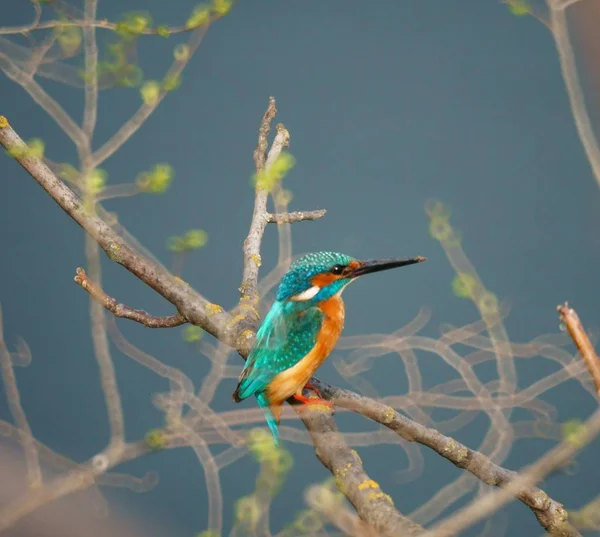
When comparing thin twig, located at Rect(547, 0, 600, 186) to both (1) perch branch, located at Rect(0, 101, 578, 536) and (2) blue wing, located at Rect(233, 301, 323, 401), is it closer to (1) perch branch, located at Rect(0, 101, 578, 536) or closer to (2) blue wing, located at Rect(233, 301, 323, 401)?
(1) perch branch, located at Rect(0, 101, 578, 536)

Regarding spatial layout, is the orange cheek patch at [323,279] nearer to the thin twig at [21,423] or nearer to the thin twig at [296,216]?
the thin twig at [296,216]

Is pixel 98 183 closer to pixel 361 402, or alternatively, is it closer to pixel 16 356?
pixel 16 356

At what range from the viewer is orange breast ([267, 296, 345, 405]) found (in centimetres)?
155

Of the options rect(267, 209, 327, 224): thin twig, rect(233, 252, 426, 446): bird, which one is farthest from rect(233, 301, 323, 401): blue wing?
rect(267, 209, 327, 224): thin twig

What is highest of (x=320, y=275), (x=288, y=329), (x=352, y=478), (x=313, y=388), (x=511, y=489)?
(x=320, y=275)

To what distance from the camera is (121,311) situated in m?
1.56

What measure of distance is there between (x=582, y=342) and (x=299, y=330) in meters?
0.79

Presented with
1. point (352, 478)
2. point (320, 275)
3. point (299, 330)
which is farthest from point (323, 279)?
point (352, 478)

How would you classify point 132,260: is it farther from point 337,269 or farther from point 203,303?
point 337,269

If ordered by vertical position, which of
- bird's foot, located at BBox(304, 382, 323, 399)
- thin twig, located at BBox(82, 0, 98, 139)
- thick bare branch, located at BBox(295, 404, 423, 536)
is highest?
thin twig, located at BBox(82, 0, 98, 139)

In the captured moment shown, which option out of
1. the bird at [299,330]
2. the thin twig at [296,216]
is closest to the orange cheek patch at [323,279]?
the bird at [299,330]

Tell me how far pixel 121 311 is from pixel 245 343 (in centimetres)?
26

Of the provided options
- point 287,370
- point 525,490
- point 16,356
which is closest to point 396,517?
point 525,490

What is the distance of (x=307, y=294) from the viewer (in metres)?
1.63
